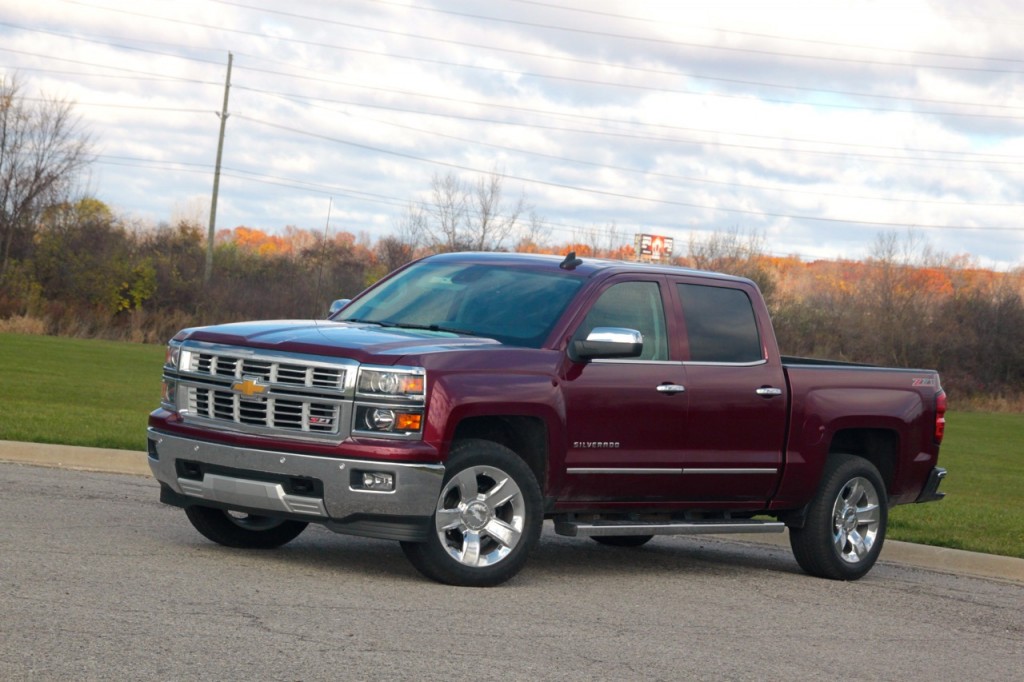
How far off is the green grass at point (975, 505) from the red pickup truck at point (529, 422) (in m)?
1.76

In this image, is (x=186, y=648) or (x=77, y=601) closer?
(x=186, y=648)

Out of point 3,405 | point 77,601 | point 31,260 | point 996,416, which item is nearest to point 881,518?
point 77,601

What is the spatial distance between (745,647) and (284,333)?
10.4ft

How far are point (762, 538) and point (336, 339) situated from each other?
571cm

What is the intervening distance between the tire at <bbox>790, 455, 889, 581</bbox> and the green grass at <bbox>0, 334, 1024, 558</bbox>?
183 cm

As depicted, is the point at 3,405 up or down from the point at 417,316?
down

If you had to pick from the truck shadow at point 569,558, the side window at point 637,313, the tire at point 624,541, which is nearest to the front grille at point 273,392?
the truck shadow at point 569,558

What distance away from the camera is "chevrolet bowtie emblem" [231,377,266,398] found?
25.6 feet

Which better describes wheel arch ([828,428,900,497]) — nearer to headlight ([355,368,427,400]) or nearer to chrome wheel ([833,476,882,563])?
chrome wheel ([833,476,882,563])

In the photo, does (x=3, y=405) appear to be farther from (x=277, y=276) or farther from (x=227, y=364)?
(x=277, y=276)

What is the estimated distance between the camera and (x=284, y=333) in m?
8.07

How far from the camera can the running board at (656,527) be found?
862cm

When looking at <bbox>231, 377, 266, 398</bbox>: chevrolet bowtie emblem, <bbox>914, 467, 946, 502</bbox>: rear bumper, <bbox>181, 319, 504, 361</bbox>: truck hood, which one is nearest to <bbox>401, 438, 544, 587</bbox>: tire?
<bbox>181, 319, 504, 361</bbox>: truck hood

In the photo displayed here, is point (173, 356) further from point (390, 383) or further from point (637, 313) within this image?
point (637, 313)
